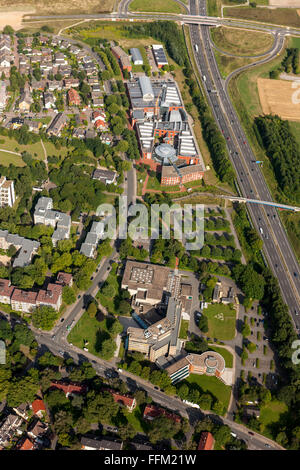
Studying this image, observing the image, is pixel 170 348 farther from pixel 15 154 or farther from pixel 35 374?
pixel 15 154

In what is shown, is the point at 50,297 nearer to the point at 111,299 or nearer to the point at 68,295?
the point at 68,295

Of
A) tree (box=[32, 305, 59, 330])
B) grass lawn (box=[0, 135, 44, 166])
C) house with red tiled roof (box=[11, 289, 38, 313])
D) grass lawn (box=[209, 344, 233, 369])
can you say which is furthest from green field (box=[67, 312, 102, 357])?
grass lawn (box=[0, 135, 44, 166])

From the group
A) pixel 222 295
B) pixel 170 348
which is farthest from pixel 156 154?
pixel 170 348

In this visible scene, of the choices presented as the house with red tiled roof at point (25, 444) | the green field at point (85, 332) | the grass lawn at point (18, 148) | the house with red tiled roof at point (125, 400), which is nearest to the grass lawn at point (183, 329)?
the green field at point (85, 332)

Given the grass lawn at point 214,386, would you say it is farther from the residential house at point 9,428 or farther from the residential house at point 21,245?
the residential house at point 21,245

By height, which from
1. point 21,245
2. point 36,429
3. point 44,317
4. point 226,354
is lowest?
point 36,429

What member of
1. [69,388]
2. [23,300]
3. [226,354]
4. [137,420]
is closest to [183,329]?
[226,354]
